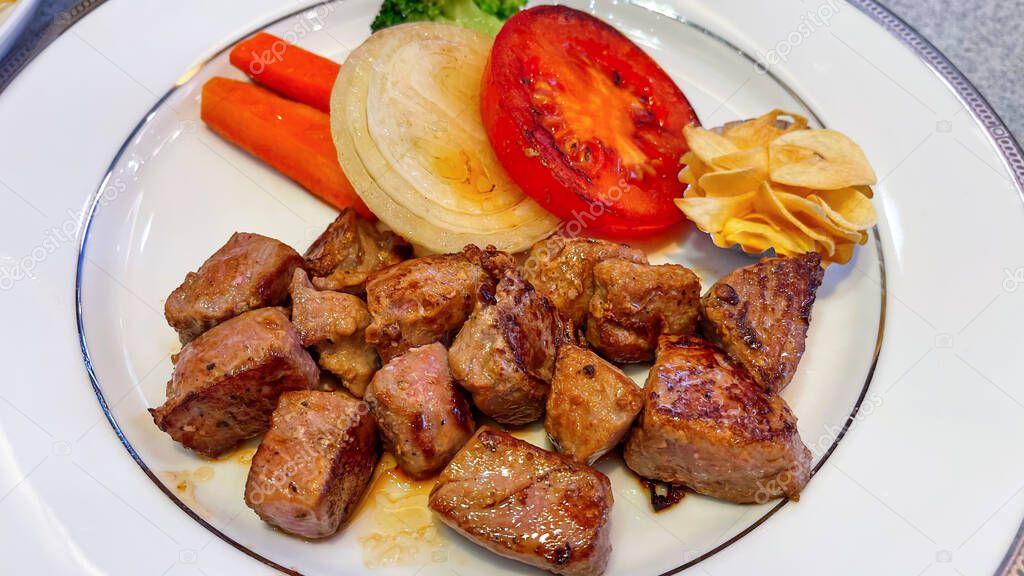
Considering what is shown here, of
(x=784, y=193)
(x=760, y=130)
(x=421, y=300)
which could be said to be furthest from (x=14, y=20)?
(x=784, y=193)

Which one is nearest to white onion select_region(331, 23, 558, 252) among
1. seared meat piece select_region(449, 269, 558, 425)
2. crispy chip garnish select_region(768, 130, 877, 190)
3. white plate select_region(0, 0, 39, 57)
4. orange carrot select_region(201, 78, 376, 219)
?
orange carrot select_region(201, 78, 376, 219)

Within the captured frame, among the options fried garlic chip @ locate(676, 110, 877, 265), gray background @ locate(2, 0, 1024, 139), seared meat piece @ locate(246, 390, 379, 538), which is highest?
gray background @ locate(2, 0, 1024, 139)

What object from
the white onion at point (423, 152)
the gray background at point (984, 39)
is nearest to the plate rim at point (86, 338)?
the white onion at point (423, 152)

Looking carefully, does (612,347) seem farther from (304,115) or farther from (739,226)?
(304,115)

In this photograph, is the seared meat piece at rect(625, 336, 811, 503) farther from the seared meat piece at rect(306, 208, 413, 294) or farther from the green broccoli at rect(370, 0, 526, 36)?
the green broccoli at rect(370, 0, 526, 36)

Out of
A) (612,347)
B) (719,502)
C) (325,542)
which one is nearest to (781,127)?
(612,347)

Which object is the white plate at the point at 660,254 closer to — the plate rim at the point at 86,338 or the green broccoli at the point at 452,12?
the plate rim at the point at 86,338
